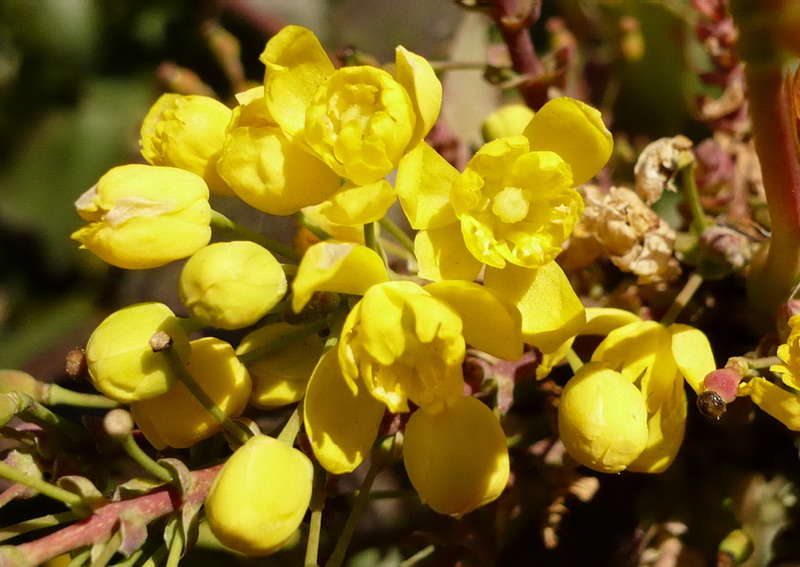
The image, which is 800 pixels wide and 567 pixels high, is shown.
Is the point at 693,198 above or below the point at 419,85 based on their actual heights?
below

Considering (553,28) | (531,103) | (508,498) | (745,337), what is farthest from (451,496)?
(553,28)

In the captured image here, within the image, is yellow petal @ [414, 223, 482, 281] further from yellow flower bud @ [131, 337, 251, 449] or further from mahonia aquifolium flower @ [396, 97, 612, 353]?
yellow flower bud @ [131, 337, 251, 449]

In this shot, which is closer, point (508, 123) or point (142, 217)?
point (142, 217)

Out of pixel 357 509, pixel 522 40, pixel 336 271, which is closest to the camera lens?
pixel 336 271

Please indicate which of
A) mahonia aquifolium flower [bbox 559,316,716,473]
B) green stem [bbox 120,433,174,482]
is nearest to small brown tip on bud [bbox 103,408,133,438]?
green stem [bbox 120,433,174,482]

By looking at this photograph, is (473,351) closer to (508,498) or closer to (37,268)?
(508,498)

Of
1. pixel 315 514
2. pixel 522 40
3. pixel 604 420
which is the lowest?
pixel 315 514

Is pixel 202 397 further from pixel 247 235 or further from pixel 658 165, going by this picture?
pixel 658 165

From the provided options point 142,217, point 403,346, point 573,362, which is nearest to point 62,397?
point 142,217
